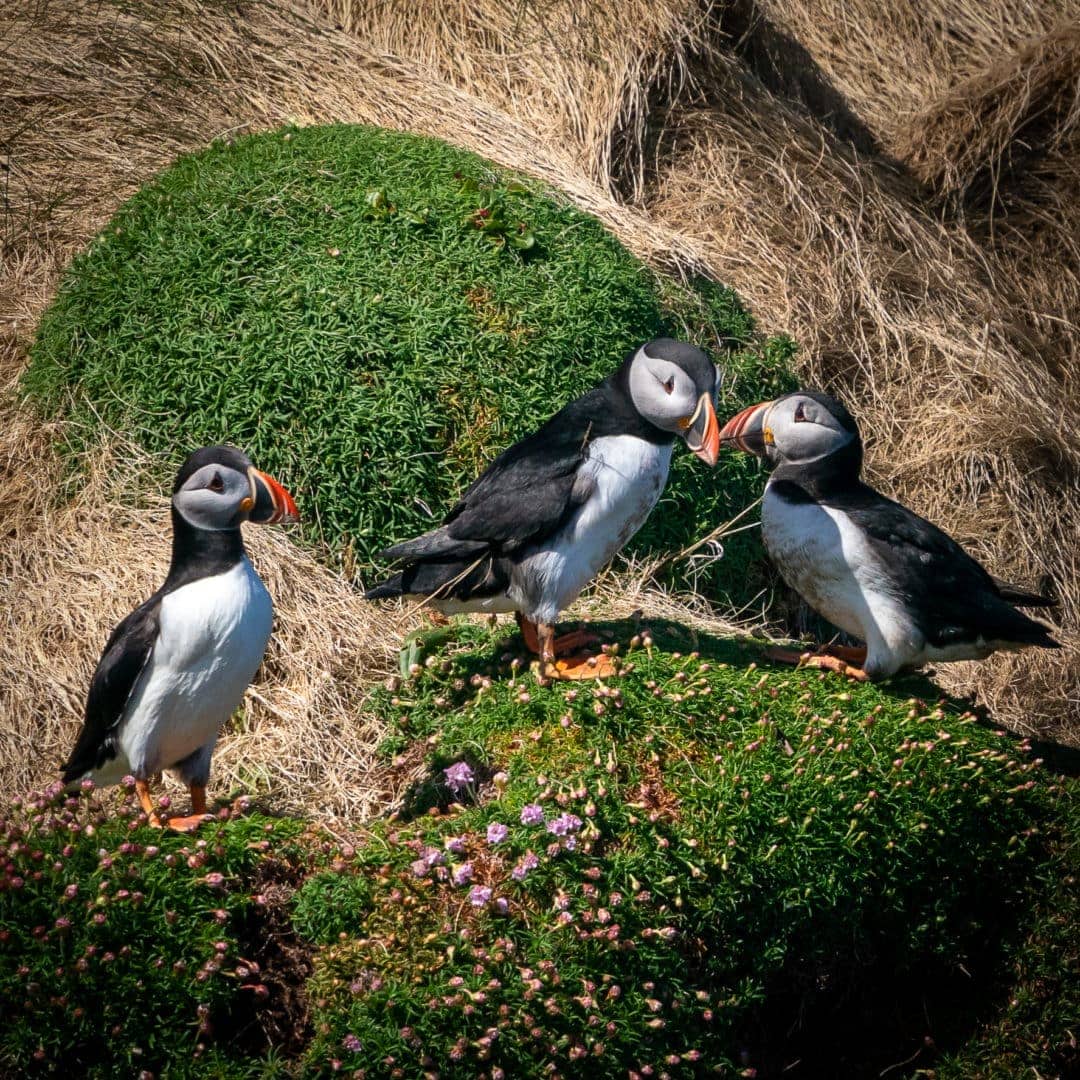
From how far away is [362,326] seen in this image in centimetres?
528

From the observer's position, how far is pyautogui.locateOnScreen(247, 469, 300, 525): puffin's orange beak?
3684 millimetres

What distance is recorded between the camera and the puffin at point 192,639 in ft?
11.9

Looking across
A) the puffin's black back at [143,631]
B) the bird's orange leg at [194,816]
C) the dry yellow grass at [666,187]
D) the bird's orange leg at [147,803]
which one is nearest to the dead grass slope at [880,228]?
the dry yellow grass at [666,187]

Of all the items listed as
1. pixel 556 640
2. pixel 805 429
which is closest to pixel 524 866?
pixel 556 640

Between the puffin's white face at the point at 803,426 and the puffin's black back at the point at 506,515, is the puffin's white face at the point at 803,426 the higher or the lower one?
the higher one

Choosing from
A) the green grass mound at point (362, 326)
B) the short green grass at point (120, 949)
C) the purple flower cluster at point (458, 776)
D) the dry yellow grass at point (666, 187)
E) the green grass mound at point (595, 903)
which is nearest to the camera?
the short green grass at point (120, 949)

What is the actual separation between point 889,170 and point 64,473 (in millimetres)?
5759

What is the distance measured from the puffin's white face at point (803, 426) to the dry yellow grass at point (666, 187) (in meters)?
0.96

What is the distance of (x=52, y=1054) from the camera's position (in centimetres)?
294

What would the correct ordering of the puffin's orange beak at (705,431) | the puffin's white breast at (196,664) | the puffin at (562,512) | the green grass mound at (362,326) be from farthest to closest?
the green grass mound at (362,326), the puffin at (562,512), the puffin's orange beak at (705,431), the puffin's white breast at (196,664)

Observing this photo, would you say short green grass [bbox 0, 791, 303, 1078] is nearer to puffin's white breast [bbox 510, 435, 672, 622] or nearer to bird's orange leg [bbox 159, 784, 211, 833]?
bird's orange leg [bbox 159, 784, 211, 833]

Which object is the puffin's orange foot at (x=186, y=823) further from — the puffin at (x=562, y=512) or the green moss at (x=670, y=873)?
the puffin at (x=562, y=512)

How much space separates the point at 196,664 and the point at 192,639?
0.26 feet

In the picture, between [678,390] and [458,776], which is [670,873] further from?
[678,390]
